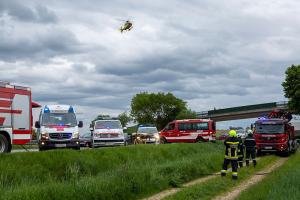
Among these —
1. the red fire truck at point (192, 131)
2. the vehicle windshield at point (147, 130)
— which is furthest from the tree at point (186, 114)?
the vehicle windshield at point (147, 130)

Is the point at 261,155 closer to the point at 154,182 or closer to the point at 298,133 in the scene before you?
the point at 154,182

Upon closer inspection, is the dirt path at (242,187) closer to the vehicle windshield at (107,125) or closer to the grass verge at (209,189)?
the grass verge at (209,189)

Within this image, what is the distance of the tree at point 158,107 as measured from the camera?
361 ft

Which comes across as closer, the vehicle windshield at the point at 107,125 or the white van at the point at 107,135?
the white van at the point at 107,135

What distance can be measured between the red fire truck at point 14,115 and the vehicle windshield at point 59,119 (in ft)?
10.1

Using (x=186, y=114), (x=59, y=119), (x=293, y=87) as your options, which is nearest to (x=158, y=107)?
(x=186, y=114)

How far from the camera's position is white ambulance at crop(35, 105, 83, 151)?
25156 millimetres

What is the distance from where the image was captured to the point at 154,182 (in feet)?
59.4

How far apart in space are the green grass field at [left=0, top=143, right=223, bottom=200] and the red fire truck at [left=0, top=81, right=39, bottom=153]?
6.87 feet

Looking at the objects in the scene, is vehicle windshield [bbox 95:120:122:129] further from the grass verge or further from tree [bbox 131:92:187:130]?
tree [bbox 131:92:187:130]

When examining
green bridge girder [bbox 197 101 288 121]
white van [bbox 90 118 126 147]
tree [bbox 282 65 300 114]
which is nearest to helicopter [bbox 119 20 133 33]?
white van [bbox 90 118 126 147]

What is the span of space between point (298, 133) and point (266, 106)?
4423cm

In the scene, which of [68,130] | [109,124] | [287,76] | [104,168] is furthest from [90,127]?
[287,76]

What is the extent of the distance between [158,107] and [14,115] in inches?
3524
